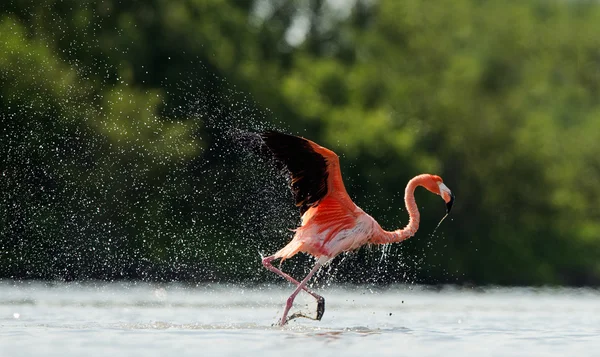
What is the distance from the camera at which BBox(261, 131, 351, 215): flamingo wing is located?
15.9 metres

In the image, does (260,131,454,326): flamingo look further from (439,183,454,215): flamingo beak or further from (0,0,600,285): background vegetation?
(0,0,600,285): background vegetation

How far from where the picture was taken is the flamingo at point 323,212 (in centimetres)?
1606

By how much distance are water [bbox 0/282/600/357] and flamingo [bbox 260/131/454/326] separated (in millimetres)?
994

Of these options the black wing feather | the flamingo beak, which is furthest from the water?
the black wing feather

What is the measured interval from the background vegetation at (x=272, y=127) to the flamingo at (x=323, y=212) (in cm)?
49

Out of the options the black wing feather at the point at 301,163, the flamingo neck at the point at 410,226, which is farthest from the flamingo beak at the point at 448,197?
the black wing feather at the point at 301,163

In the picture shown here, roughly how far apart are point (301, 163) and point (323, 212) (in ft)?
3.46

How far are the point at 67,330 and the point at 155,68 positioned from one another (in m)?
23.6

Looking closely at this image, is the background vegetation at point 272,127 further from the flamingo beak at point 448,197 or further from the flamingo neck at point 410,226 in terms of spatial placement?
the flamingo beak at point 448,197

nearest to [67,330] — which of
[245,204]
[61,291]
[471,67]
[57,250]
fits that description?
[61,291]

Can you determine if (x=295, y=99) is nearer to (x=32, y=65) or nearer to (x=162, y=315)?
(x=32, y=65)

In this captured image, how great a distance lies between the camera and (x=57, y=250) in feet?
97.7

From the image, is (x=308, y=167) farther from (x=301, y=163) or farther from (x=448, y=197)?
(x=448, y=197)

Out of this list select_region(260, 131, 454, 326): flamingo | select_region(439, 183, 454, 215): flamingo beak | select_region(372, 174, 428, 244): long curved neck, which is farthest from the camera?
select_region(372, 174, 428, 244): long curved neck
